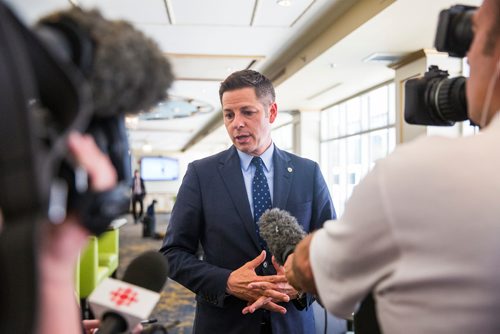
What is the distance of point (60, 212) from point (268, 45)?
5.13 m

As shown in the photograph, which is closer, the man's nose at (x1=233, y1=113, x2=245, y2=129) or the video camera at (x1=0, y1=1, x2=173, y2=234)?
the video camera at (x1=0, y1=1, x2=173, y2=234)

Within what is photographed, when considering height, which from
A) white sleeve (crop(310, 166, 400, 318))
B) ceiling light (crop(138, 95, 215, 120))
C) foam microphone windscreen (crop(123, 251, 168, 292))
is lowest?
foam microphone windscreen (crop(123, 251, 168, 292))

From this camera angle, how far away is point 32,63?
35cm

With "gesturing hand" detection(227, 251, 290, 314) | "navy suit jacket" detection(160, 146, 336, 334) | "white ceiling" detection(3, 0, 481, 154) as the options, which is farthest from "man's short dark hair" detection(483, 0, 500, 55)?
"white ceiling" detection(3, 0, 481, 154)

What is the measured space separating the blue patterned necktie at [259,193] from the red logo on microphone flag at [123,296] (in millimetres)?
832

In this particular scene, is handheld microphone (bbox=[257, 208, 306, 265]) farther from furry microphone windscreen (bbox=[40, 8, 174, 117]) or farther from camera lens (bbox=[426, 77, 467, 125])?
furry microphone windscreen (bbox=[40, 8, 174, 117])

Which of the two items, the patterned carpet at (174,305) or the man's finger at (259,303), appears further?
the patterned carpet at (174,305)

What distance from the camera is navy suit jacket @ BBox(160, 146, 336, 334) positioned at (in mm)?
1388

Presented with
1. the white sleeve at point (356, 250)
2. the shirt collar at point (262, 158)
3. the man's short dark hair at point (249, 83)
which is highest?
the man's short dark hair at point (249, 83)

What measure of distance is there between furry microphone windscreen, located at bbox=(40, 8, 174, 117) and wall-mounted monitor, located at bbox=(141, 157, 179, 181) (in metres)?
21.3

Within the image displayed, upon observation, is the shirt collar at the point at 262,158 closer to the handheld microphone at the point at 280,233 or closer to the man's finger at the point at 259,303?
the handheld microphone at the point at 280,233

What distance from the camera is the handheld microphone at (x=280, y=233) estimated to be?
3.92 feet

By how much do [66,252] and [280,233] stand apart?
0.86 meters

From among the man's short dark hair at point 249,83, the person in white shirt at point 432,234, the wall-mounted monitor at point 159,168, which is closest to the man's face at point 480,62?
the person in white shirt at point 432,234
